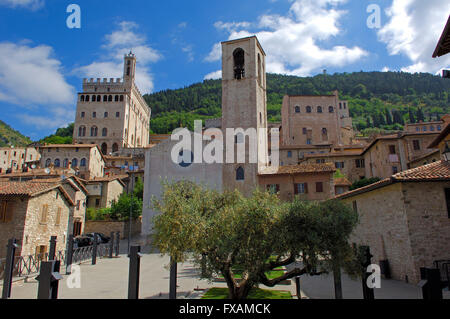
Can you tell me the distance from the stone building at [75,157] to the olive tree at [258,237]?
54.3 m

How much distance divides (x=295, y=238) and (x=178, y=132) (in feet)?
90.1

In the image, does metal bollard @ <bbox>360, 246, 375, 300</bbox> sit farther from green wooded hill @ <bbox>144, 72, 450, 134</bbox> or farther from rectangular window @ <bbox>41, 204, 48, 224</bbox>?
green wooded hill @ <bbox>144, 72, 450, 134</bbox>

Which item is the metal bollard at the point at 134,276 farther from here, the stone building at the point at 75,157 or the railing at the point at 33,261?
the stone building at the point at 75,157

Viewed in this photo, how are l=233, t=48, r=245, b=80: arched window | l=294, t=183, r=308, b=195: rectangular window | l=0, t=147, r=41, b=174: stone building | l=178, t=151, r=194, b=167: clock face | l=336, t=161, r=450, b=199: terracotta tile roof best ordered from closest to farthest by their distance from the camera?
l=336, t=161, r=450, b=199: terracotta tile roof, l=294, t=183, r=308, b=195: rectangular window, l=178, t=151, r=194, b=167: clock face, l=233, t=48, r=245, b=80: arched window, l=0, t=147, r=41, b=174: stone building

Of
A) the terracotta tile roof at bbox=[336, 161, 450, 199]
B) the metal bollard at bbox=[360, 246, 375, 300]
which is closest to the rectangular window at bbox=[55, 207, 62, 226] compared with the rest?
the metal bollard at bbox=[360, 246, 375, 300]

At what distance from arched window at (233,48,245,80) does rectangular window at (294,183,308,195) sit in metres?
14.3

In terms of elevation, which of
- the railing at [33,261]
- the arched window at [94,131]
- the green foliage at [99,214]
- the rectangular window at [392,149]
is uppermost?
the arched window at [94,131]

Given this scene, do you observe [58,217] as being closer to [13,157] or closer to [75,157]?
[75,157]

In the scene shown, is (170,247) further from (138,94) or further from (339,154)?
(138,94)

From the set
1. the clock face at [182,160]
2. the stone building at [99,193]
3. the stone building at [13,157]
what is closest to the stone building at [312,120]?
the clock face at [182,160]

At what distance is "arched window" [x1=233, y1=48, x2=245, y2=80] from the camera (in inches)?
1439

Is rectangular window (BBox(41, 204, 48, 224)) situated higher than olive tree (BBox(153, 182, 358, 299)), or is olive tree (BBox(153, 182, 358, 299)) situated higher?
rectangular window (BBox(41, 204, 48, 224))

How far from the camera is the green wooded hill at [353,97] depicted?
131 m
